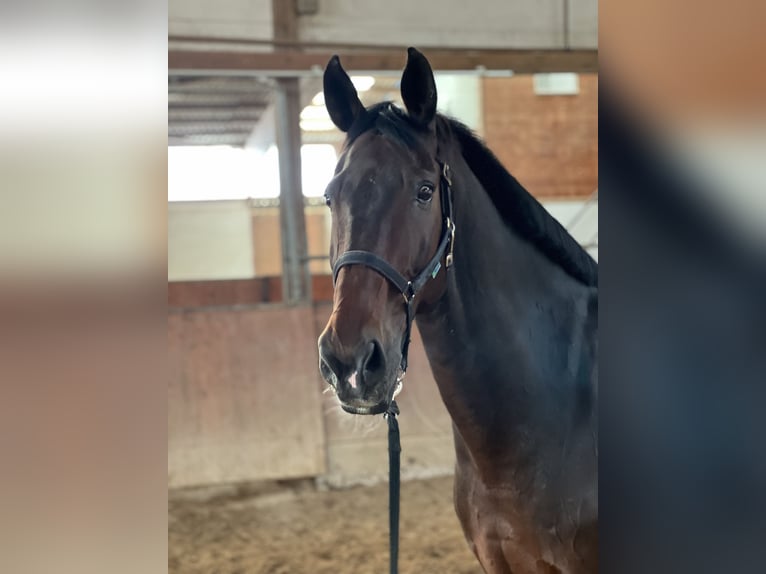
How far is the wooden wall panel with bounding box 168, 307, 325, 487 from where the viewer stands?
2.95m

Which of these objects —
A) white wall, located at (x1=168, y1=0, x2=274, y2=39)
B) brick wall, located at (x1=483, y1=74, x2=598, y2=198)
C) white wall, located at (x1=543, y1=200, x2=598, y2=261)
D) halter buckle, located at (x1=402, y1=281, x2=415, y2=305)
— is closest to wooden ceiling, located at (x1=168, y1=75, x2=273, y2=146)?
white wall, located at (x1=168, y1=0, x2=274, y2=39)

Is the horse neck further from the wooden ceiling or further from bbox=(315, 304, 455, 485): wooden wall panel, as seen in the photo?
the wooden ceiling

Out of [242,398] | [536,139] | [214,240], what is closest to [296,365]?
[242,398]

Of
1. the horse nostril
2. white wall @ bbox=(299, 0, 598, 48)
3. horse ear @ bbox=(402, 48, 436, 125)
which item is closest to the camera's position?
the horse nostril

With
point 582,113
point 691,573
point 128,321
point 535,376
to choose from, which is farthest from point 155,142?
point 582,113

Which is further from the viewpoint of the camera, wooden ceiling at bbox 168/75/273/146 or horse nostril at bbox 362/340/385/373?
wooden ceiling at bbox 168/75/273/146

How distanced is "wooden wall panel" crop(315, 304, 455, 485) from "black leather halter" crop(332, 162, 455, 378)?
210 centimetres

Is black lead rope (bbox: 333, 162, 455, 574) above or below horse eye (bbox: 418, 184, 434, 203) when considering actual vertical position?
below

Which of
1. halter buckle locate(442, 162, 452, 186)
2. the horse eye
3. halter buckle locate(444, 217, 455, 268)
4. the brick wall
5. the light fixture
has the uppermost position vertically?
the light fixture

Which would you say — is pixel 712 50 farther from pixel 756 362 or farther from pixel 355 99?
pixel 355 99

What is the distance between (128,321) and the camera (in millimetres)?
327

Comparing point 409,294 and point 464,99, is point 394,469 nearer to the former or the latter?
point 409,294

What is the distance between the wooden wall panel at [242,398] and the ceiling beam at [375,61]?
125 cm

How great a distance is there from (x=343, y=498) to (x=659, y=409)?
8.91 ft
